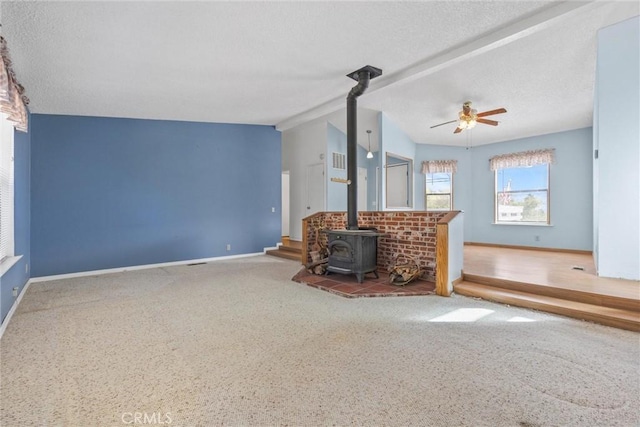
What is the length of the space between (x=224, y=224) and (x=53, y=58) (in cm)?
381

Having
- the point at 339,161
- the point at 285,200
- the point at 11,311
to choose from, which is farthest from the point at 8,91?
the point at 285,200

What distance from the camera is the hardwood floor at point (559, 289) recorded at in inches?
114

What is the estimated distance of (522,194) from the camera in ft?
23.3

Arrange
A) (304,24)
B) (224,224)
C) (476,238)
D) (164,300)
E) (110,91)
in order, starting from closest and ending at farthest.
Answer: (304,24) → (164,300) → (110,91) → (224,224) → (476,238)

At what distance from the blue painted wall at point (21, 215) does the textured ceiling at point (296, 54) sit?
756mm

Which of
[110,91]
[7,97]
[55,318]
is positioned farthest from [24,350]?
[110,91]

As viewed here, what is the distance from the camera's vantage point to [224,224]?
6.46m

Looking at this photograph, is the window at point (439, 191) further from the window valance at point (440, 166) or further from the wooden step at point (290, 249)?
the wooden step at point (290, 249)

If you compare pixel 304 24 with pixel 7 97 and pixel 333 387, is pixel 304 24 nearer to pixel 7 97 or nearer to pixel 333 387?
pixel 7 97

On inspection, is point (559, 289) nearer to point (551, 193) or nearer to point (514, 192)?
point (551, 193)

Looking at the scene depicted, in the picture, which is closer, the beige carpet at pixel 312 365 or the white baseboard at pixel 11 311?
the beige carpet at pixel 312 365

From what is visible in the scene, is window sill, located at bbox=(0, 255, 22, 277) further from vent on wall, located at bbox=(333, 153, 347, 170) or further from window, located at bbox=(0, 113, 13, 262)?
vent on wall, located at bbox=(333, 153, 347, 170)

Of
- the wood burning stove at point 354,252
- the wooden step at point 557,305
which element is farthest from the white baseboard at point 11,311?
the wooden step at point 557,305

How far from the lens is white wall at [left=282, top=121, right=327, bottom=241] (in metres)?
7.66
